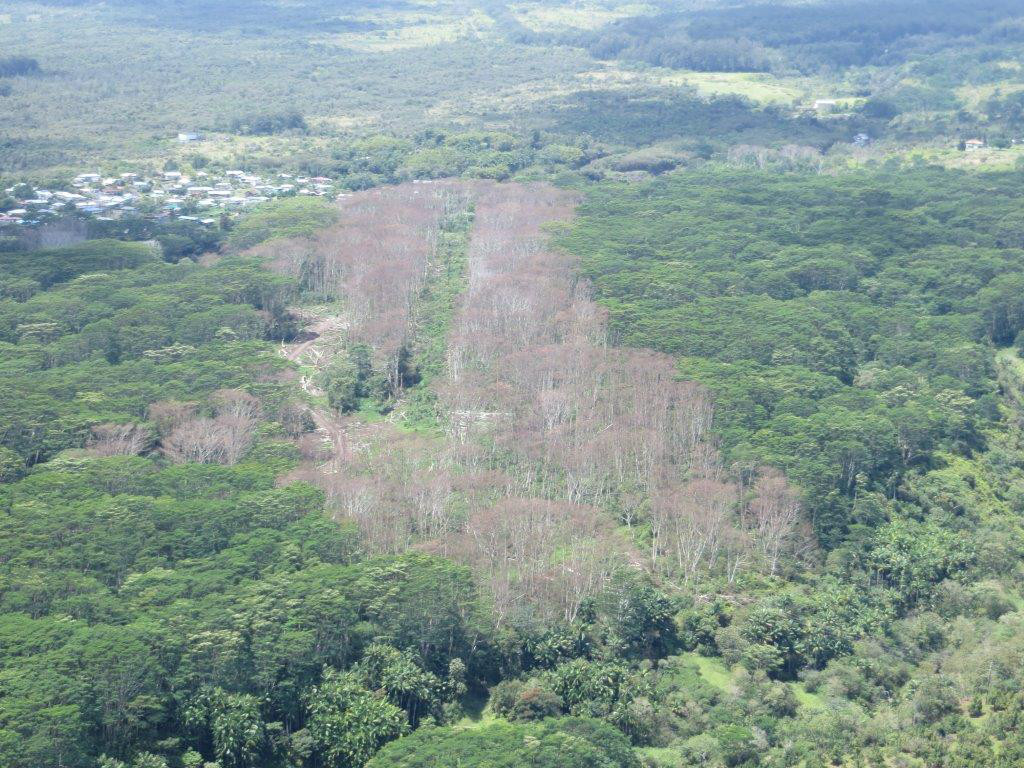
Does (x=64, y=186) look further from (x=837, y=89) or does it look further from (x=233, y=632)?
(x=837, y=89)

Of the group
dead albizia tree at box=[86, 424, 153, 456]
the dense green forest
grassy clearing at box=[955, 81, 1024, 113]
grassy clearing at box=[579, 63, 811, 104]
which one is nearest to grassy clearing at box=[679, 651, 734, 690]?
the dense green forest

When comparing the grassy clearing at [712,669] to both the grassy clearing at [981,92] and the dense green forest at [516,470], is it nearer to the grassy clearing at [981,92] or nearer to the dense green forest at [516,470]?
the dense green forest at [516,470]

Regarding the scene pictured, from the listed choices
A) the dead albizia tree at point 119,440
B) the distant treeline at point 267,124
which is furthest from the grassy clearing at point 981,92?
the dead albizia tree at point 119,440

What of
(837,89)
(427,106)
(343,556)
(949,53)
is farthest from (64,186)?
(949,53)

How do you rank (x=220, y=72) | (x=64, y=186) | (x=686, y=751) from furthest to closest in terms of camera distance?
(x=220, y=72) → (x=64, y=186) → (x=686, y=751)

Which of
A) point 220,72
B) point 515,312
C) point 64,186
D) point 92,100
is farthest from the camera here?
point 220,72
